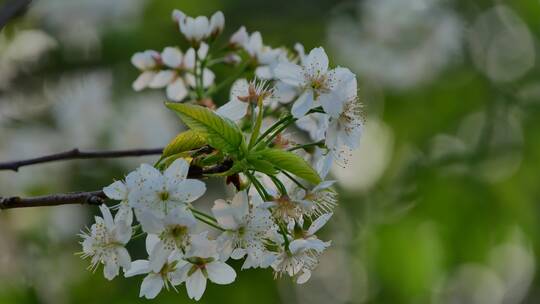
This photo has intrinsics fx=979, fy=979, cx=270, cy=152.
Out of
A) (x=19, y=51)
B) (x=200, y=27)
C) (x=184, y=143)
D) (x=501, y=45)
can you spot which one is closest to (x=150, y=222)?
(x=184, y=143)

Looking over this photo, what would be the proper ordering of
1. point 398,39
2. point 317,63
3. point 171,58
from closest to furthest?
point 317,63, point 171,58, point 398,39

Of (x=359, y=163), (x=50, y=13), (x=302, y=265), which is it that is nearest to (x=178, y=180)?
(x=302, y=265)

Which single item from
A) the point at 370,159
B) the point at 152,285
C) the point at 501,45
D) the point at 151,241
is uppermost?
the point at 151,241

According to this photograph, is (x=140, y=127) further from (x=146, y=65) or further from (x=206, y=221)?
(x=206, y=221)

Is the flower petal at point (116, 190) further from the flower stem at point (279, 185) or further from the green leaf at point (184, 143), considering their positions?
the flower stem at point (279, 185)

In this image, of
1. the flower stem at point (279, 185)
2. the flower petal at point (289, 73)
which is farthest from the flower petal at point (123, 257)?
the flower petal at point (289, 73)

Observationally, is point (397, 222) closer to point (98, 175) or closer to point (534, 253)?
point (534, 253)
